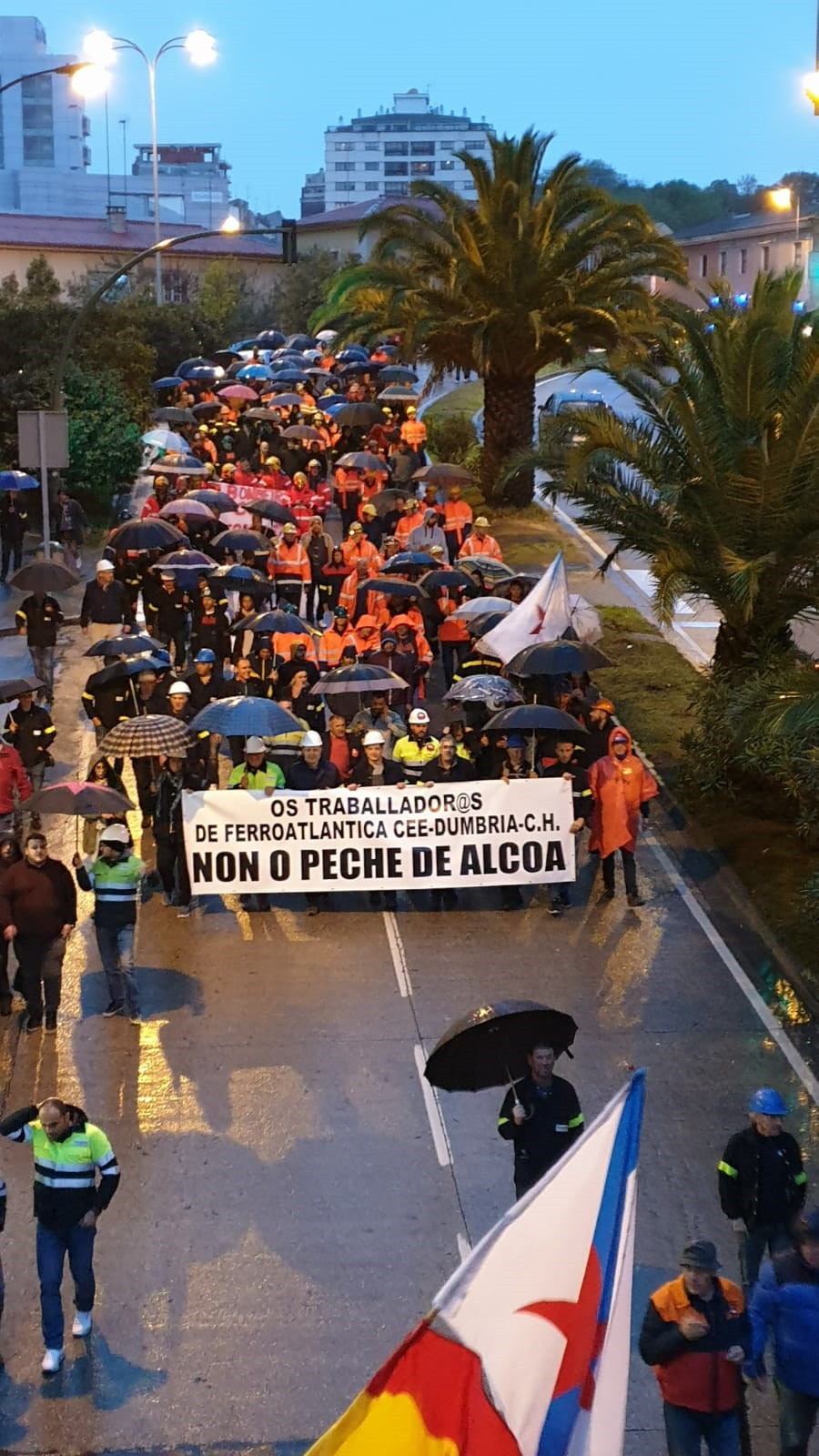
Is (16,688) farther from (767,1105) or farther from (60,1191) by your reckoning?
(767,1105)

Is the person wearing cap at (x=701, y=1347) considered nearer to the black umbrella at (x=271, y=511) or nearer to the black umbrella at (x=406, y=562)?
the black umbrella at (x=406, y=562)

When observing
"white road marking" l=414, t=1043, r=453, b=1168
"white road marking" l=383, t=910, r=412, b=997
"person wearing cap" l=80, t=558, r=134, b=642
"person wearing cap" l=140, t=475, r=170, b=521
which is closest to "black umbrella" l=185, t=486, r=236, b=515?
"person wearing cap" l=140, t=475, r=170, b=521

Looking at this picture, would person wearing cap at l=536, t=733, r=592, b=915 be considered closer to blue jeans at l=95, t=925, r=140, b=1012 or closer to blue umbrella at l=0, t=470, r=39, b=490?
blue jeans at l=95, t=925, r=140, b=1012

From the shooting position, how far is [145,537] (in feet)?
68.6

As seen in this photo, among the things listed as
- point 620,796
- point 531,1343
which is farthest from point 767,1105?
point 620,796

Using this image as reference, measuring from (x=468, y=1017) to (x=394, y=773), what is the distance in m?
6.22

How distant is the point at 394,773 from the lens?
14961 millimetres

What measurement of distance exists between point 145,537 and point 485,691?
19.5 feet

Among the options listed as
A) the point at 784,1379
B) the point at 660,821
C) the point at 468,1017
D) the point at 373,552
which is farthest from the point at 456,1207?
the point at 373,552

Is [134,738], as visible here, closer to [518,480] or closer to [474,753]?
[474,753]

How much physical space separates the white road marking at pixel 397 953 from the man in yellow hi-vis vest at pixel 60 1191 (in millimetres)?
4836

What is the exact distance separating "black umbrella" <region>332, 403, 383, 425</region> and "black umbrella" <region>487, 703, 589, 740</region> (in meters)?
19.8

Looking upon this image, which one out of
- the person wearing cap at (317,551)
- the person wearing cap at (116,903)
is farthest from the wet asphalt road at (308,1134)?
the person wearing cap at (317,551)

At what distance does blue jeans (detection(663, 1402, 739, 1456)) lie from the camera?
7137mm
